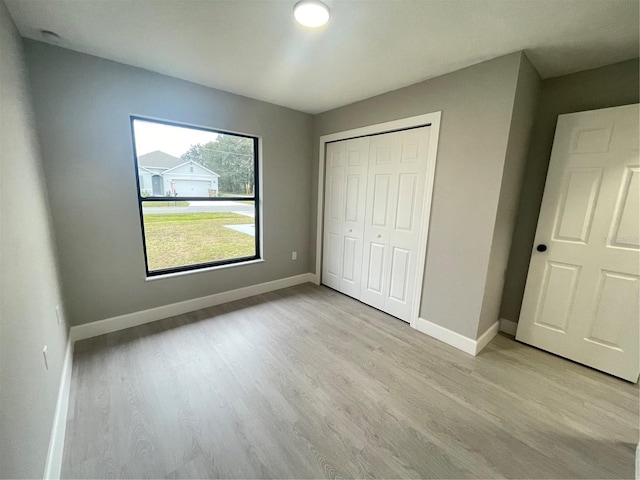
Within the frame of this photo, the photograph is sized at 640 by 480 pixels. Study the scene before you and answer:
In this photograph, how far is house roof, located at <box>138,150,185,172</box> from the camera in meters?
2.39

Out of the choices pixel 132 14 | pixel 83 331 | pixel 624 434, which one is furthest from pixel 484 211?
pixel 83 331

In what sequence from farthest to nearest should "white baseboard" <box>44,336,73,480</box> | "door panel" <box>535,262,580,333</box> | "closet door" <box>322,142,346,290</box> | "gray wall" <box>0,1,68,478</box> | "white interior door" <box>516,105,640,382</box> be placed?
"closet door" <box>322,142,346,290</box> < "door panel" <box>535,262,580,333</box> < "white interior door" <box>516,105,640,382</box> < "white baseboard" <box>44,336,73,480</box> < "gray wall" <box>0,1,68,478</box>

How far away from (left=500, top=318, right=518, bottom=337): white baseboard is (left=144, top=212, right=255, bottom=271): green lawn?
2963 mm

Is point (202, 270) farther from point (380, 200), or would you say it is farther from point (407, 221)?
point (407, 221)

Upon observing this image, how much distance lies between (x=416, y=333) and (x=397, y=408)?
998mm

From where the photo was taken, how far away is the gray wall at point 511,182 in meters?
1.93

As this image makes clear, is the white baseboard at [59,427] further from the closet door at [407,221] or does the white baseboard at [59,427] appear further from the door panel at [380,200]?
the door panel at [380,200]

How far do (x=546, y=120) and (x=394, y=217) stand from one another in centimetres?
153

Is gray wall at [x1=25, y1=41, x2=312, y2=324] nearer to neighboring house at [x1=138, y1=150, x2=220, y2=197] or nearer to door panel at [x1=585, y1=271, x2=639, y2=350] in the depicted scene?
neighboring house at [x1=138, y1=150, x2=220, y2=197]

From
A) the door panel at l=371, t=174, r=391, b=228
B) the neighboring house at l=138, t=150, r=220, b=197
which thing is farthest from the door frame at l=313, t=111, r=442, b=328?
the neighboring house at l=138, t=150, r=220, b=197

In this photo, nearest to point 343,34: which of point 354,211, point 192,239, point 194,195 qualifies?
point 354,211

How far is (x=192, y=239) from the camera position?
2.88 m

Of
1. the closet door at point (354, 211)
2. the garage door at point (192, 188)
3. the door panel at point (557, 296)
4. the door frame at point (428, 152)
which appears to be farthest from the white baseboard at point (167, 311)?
the door panel at point (557, 296)

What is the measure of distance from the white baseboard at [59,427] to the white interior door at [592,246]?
3.43 meters
